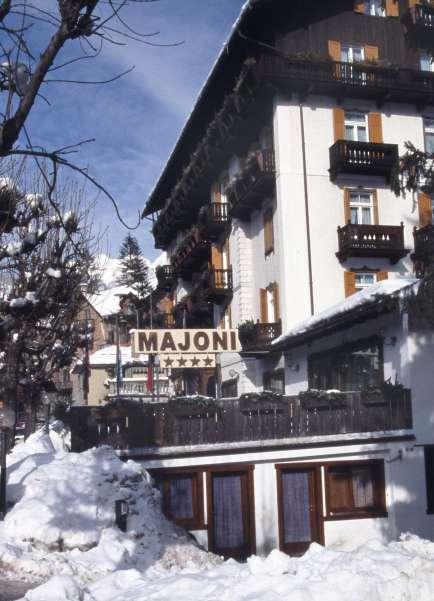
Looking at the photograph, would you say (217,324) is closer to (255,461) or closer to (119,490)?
(255,461)

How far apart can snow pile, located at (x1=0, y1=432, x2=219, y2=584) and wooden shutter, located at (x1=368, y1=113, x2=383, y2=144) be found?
57.8 feet

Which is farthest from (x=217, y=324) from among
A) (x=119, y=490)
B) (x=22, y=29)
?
(x=22, y=29)

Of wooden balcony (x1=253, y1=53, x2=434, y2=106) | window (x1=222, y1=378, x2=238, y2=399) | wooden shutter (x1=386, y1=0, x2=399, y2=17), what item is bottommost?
window (x1=222, y1=378, x2=238, y2=399)

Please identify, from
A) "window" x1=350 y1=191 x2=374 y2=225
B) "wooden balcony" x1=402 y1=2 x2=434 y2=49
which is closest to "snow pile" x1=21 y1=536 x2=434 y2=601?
"window" x1=350 y1=191 x2=374 y2=225

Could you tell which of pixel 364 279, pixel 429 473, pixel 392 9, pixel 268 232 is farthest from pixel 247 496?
pixel 392 9

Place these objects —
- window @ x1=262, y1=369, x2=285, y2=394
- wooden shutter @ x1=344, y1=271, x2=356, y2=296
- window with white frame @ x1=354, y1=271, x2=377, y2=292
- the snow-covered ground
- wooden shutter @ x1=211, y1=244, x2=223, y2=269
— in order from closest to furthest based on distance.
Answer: the snow-covered ground, wooden shutter @ x1=344, y1=271, x2=356, y2=296, window with white frame @ x1=354, y1=271, x2=377, y2=292, window @ x1=262, y1=369, x2=285, y2=394, wooden shutter @ x1=211, y1=244, x2=223, y2=269

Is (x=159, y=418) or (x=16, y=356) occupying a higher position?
(x=16, y=356)

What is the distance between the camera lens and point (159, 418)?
1928cm

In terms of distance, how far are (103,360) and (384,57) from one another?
42046 mm

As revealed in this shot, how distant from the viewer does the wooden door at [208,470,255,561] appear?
63.0ft

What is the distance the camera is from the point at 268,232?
30469 mm

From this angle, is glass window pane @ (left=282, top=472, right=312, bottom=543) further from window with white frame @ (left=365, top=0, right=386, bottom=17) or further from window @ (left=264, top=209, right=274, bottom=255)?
window with white frame @ (left=365, top=0, right=386, bottom=17)

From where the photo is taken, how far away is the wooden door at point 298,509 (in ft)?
64.1

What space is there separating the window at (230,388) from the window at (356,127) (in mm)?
11723
